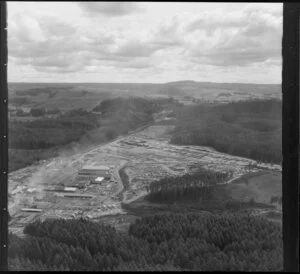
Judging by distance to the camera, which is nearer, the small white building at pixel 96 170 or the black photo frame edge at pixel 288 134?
the black photo frame edge at pixel 288 134

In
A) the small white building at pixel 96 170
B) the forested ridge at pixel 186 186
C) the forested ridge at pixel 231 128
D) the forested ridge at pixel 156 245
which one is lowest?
the forested ridge at pixel 156 245

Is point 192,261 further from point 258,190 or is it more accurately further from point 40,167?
point 40,167

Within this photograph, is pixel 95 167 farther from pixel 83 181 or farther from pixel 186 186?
pixel 186 186

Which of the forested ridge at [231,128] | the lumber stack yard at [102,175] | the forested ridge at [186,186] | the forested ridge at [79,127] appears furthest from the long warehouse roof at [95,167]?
the forested ridge at [231,128]

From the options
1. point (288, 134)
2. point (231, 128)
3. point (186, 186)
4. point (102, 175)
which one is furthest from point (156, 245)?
point (288, 134)

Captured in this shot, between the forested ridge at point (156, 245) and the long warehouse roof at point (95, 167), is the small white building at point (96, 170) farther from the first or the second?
the forested ridge at point (156, 245)

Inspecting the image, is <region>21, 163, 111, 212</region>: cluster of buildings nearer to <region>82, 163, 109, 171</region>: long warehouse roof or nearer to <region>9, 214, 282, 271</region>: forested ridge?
<region>82, 163, 109, 171</region>: long warehouse roof

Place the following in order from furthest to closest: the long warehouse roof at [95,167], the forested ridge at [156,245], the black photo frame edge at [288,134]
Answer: the long warehouse roof at [95,167], the forested ridge at [156,245], the black photo frame edge at [288,134]

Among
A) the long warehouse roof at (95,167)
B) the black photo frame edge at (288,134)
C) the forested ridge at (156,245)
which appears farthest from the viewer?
the long warehouse roof at (95,167)
